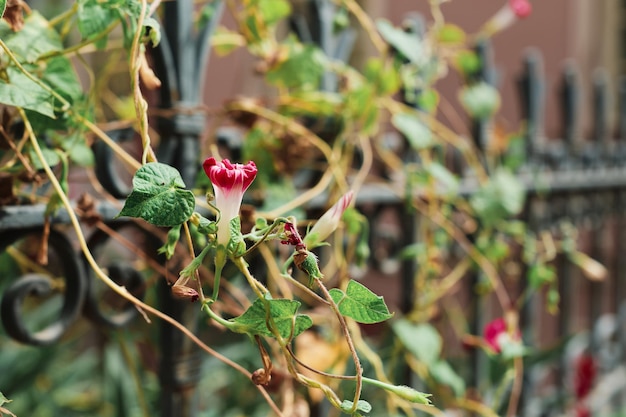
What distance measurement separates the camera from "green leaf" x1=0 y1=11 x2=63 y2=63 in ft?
2.43

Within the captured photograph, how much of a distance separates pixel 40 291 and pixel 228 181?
0.39m

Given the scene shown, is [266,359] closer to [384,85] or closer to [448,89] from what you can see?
[384,85]

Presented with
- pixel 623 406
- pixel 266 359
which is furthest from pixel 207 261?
pixel 623 406

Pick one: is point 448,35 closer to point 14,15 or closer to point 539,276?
point 539,276

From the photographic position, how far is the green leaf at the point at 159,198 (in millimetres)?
562

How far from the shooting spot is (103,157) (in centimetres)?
88

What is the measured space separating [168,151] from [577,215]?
1.40 metres

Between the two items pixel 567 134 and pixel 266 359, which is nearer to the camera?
pixel 266 359

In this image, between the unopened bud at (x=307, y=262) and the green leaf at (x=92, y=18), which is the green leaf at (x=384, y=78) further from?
the unopened bud at (x=307, y=262)

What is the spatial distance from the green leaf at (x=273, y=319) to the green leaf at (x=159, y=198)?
3.8 inches

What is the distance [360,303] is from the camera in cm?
58

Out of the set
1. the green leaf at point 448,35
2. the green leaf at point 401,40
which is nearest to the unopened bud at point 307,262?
the green leaf at point 401,40

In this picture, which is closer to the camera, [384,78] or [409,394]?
[409,394]

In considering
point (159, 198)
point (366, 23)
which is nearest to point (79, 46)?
point (159, 198)
